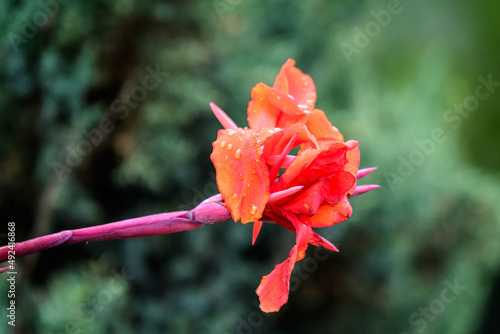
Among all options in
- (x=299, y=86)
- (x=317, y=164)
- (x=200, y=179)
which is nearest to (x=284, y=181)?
(x=317, y=164)

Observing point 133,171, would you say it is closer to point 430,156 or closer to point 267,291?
point 267,291

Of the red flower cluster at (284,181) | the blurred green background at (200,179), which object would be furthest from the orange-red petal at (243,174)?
the blurred green background at (200,179)

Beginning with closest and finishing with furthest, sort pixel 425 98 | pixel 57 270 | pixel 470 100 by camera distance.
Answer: pixel 57 270
pixel 425 98
pixel 470 100

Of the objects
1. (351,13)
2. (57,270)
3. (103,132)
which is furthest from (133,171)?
(351,13)

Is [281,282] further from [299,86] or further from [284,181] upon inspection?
[299,86]

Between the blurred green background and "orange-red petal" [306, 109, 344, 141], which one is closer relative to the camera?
"orange-red petal" [306, 109, 344, 141]

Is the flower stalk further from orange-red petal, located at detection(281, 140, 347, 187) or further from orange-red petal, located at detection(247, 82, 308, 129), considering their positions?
orange-red petal, located at detection(247, 82, 308, 129)

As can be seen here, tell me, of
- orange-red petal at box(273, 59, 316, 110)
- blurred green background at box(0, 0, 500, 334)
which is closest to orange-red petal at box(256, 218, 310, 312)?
orange-red petal at box(273, 59, 316, 110)
